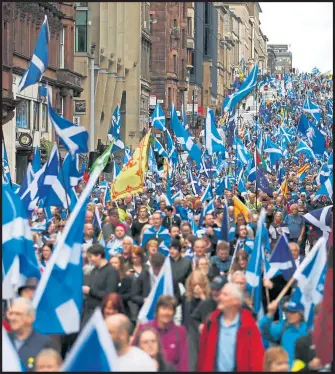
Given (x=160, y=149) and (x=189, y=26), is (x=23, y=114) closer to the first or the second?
(x=160, y=149)

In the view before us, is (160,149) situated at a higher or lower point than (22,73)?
lower

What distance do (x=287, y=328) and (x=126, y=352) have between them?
2582 millimetres

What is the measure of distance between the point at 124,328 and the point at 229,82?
170 meters

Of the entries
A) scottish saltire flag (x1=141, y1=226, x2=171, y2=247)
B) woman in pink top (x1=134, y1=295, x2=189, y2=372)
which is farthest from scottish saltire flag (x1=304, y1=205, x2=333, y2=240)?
woman in pink top (x1=134, y1=295, x2=189, y2=372)

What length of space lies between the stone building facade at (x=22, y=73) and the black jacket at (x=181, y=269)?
30.9 meters

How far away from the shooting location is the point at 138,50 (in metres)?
86.1

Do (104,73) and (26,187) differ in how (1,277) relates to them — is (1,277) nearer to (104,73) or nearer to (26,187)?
(26,187)

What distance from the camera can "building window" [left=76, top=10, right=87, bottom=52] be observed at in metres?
69.0

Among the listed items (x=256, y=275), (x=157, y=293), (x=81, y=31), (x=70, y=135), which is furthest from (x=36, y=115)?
(x=157, y=293)

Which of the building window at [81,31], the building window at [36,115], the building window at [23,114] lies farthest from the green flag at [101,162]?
the building window at [81,31]

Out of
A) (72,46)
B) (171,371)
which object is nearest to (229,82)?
(72,46)

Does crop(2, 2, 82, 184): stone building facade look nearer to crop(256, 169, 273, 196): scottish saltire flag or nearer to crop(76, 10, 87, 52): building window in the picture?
crop(76, 10, 87, 52): building window

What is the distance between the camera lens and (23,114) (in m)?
51.8

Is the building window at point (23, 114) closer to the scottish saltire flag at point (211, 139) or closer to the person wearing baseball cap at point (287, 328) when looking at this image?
the scottish saltire flag at point (211, 139)
